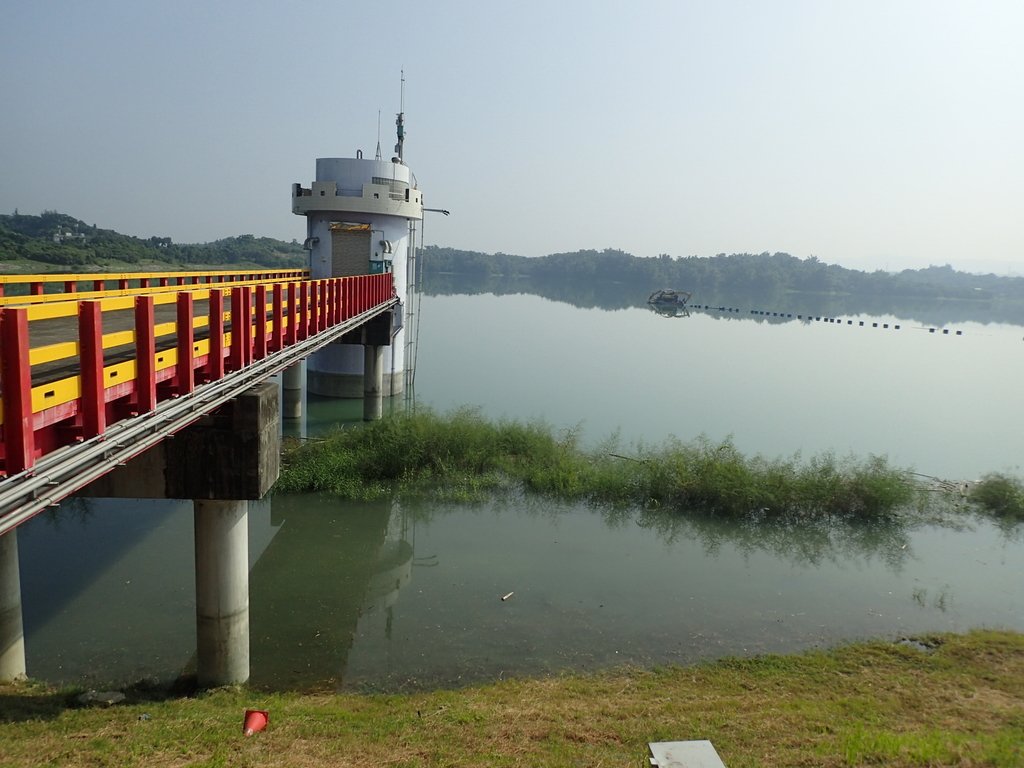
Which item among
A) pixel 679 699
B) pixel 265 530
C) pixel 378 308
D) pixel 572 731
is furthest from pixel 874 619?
pixel 378 308

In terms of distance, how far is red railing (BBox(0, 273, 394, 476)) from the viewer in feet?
13.3

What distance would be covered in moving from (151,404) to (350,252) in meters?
20.1

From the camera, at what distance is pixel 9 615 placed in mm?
7832

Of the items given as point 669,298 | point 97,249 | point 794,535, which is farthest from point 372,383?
point 669,298

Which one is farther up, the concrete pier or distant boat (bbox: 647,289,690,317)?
distant boat (bbox: 647,289,690,317)

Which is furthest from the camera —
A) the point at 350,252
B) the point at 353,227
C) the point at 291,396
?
the point at 350,252

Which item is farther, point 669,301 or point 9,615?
point 669,301

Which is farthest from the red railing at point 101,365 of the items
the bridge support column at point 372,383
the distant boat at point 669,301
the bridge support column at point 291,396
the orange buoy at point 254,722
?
the distant boat at point 669,301

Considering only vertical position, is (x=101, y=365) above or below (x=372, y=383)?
above

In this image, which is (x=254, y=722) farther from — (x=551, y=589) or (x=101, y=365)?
(x=551, y=589)

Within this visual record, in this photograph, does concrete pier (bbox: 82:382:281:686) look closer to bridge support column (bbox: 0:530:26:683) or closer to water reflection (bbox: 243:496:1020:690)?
water reflection (bbox: 243:496:1020:690)

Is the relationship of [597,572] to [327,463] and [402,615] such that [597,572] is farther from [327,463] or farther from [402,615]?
[327,463]

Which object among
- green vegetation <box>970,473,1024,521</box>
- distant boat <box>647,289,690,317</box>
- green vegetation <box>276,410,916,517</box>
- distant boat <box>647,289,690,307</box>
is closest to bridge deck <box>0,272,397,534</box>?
green vegetation <box>276,410,916,517</box>

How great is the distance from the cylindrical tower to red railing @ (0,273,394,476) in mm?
15731
